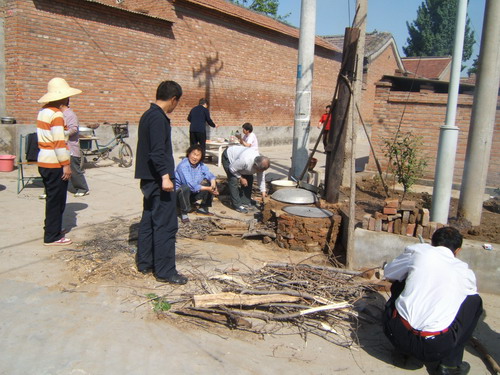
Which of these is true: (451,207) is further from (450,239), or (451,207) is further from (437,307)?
(437,307)

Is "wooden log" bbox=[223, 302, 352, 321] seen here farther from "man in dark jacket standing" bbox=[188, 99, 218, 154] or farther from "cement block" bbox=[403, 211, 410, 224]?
"man in dark jacket standing" bbox=[188, 99, 218, 154]

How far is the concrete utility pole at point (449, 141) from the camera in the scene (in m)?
5.64

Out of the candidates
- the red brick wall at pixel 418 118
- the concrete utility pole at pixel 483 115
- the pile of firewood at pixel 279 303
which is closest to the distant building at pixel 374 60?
the red brick wall at pixel 418 118

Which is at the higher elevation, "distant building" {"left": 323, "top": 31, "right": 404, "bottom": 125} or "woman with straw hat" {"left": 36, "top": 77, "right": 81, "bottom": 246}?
"distant building" {"left": 323, "top": 31, "right": 404, "bottom": 125}

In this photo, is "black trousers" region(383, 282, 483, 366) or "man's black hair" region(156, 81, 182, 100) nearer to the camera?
"black trousers" region(383, 282, 483, 366)

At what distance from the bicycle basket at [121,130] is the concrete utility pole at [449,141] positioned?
8477 mm

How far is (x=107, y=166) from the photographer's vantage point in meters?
11.4

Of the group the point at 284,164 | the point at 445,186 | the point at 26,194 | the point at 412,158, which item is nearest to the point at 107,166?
the point at 26,194

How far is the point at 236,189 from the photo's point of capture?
25.0 feet

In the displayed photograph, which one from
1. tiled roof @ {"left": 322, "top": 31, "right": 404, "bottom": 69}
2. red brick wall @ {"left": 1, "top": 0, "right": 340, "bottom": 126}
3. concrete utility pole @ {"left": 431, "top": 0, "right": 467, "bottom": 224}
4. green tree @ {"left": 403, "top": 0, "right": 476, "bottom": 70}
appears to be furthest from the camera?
green tree @ {"left": 403, "top": 0, "right": 476, "bottom": 70}

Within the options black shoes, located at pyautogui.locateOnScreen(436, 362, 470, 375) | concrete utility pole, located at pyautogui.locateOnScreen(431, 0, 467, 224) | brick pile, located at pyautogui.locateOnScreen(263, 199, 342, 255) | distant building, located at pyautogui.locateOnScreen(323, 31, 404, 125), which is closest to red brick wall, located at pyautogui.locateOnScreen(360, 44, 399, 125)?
distant building, located at pyautogui.locateOnScreen(323, 31, 404, 125)

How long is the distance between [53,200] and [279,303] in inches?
120

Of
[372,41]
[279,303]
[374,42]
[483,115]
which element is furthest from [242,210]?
[372,41]

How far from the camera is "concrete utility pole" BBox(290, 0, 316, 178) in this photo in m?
8.82
